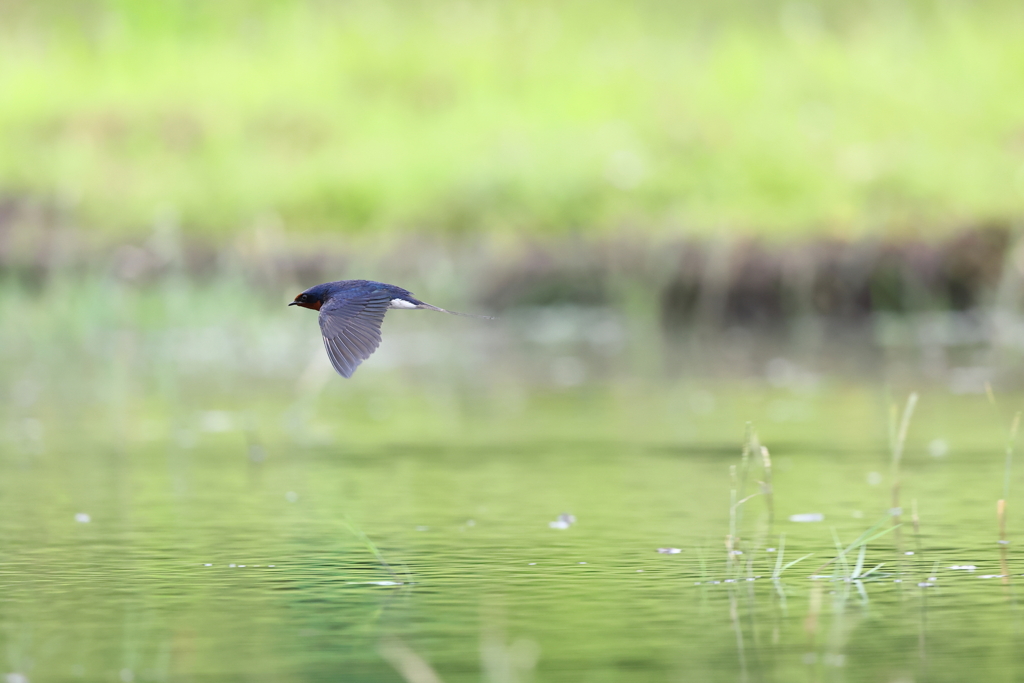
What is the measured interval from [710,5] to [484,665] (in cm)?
Result: 2158

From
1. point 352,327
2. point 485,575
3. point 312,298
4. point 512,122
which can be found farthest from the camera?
point 512,122

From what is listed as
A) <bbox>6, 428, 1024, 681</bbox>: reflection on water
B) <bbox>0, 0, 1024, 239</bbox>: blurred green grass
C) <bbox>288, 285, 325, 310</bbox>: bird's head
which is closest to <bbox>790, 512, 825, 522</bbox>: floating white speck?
<bbox>6, 428, 1024, 681</bbox>: reflection on water

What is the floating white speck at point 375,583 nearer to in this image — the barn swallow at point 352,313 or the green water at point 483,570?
the green water at point 483,570

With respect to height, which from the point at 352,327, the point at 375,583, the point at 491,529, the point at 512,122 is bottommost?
the point at 375,583

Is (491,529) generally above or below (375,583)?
above

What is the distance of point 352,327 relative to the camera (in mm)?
6078

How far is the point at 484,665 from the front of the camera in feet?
13.3

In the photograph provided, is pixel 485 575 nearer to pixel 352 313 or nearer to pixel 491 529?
pixel 491 529

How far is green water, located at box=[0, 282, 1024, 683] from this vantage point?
4254mm

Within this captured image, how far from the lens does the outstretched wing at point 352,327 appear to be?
5.81 meters

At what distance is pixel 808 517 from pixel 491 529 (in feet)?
3.75

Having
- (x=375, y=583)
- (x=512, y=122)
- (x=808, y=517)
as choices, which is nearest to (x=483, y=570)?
(x=375, y=583)

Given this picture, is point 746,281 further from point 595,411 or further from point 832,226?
point 595,411

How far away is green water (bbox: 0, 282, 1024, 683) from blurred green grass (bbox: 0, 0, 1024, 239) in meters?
5.20
